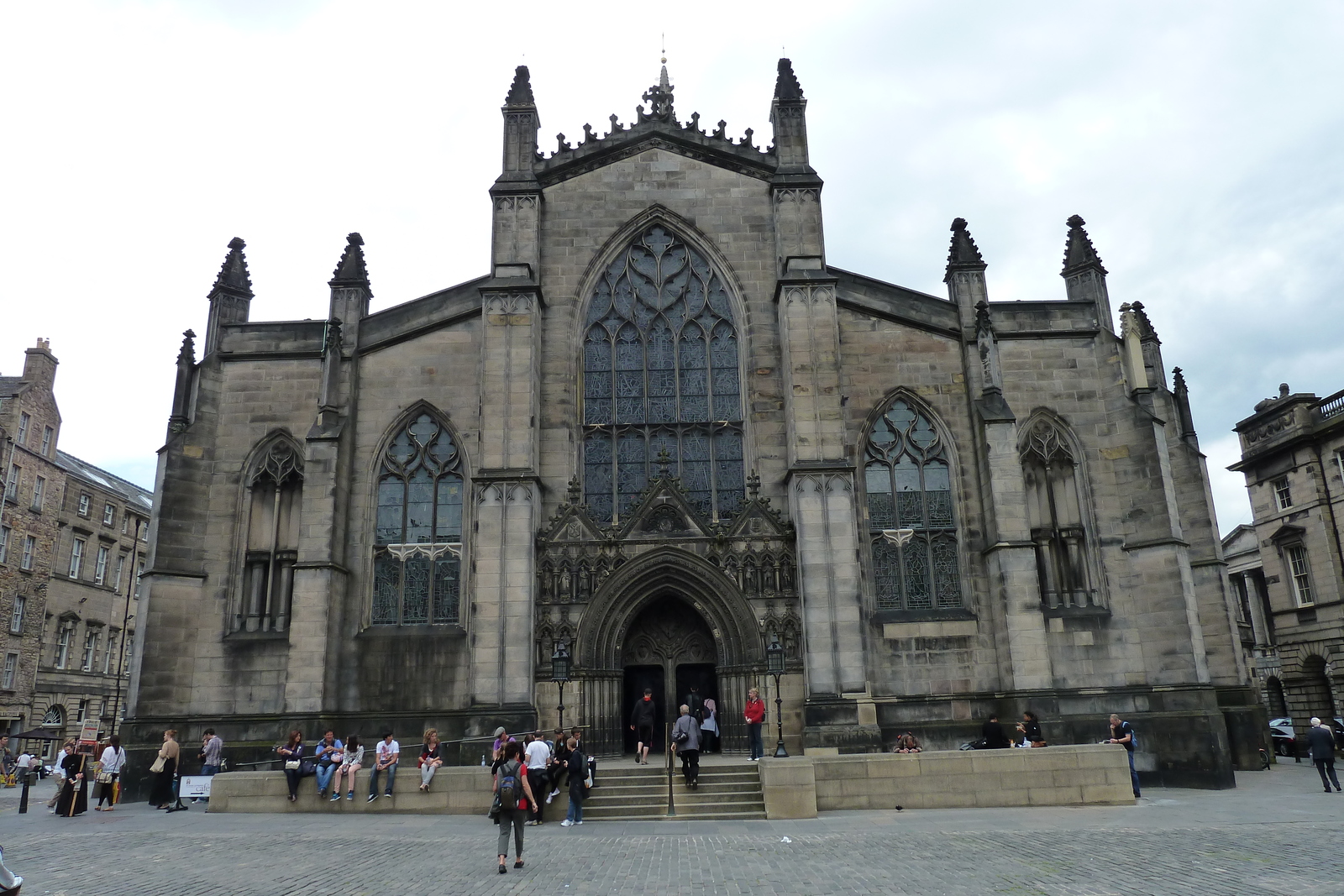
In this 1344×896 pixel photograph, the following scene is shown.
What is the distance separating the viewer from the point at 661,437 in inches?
950

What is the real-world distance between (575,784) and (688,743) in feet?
7.13

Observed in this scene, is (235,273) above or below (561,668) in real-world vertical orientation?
above

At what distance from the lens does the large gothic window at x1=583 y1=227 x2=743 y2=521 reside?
936 inches

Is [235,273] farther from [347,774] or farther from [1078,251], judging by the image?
[1078,251]

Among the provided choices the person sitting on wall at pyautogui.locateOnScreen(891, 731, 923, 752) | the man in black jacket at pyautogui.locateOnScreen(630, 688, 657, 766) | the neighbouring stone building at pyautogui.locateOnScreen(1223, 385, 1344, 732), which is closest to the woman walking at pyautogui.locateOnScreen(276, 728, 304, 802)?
the man in black jacket at pyautogui.locateOnScreen(630, 688, 657, 766)

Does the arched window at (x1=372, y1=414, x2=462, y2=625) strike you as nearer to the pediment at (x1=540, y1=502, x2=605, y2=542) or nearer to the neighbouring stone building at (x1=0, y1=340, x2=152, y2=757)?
the pediment at (x1=540, y1=502, x2=605, y2=542)

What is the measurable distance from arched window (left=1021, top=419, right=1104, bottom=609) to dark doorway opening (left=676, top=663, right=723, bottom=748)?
8.12 m

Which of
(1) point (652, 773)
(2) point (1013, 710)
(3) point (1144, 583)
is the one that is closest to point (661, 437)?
(1) point (652, 773)

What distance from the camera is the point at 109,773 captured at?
19.2 metres

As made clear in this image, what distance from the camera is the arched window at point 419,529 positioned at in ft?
74.2

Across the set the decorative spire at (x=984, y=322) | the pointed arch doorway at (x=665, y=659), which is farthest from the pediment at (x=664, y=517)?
the decorative spire at (x=984, y=322)

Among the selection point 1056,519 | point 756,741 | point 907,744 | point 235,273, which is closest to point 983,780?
point 907,744

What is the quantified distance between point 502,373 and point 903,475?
32.8ft

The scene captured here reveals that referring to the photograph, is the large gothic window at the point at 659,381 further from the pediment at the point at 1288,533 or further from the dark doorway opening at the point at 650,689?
the pediment at the point at 1288,533
